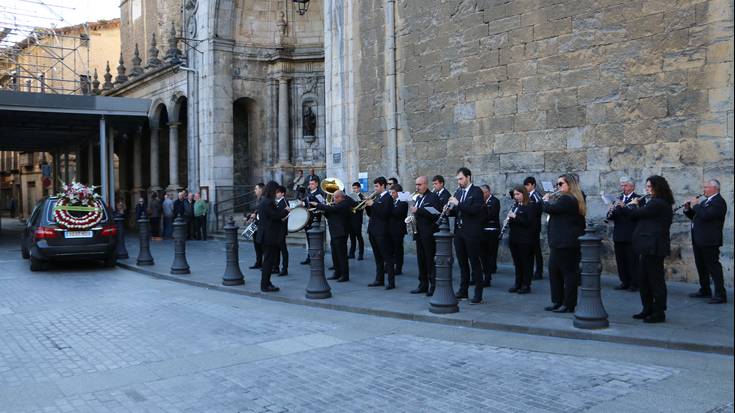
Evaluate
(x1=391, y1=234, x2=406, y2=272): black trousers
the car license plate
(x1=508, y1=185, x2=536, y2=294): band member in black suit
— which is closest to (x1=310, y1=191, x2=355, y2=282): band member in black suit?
(x1=391, y1=234, x2=406, y2=272): black trousers

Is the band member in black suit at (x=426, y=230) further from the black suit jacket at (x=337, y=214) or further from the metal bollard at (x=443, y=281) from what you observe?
the black suit jacket at (x=337, y=214)

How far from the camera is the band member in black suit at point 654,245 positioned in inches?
286

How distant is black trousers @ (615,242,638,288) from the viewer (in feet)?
31.3

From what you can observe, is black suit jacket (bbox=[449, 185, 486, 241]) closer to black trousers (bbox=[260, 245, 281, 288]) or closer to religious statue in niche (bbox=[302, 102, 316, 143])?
black trousers (bbox=[260, 245, 281, 288])

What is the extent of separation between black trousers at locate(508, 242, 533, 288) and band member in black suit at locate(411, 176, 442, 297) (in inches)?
49.2

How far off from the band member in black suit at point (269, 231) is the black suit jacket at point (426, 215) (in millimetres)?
2360

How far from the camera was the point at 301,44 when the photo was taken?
2448 cm

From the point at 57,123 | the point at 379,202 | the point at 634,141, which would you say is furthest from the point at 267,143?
the point at 634,141

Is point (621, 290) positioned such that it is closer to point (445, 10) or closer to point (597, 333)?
point (597, 333)

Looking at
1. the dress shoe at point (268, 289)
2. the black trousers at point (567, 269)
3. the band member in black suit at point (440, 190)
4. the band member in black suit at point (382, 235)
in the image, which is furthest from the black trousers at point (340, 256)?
the black trousers at point (567, 269)

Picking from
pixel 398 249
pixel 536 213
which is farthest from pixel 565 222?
pixel 398 249

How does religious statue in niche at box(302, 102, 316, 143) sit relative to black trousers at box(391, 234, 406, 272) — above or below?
above

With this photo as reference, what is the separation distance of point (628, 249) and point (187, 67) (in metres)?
19.2

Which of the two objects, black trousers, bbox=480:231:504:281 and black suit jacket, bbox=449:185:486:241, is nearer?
black suit jacket, bbox=449:185:486:241
